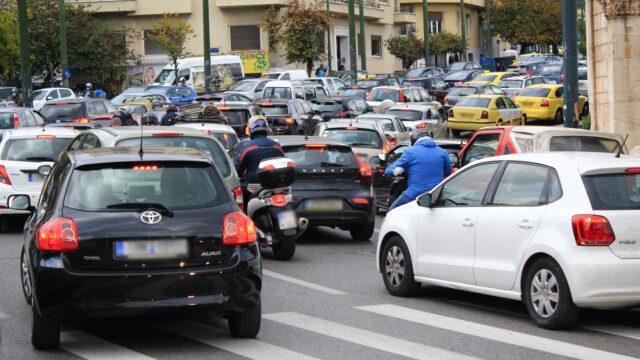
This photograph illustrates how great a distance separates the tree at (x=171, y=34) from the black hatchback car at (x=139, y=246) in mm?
49615

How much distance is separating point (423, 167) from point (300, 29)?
5386 cm

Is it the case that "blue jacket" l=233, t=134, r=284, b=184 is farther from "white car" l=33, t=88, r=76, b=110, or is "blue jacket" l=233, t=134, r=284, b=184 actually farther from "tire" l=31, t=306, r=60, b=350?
"white car" l=33, t=88, r=76, b=110

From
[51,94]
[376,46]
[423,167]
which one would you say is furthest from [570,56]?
[376,46]

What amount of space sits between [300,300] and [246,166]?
12.3 ft

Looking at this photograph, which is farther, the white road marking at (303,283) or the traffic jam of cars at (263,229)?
the white road marking at (303,283)

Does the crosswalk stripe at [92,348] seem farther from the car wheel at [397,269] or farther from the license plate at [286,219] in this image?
the license plate at [286,219]

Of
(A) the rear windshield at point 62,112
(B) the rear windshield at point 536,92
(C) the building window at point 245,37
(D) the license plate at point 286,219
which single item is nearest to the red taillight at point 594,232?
(D) the license plate at point 286,219

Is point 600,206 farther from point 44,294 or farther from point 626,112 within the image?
point 626,112

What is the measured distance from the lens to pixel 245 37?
232 ft

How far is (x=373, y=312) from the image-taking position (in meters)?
10.5

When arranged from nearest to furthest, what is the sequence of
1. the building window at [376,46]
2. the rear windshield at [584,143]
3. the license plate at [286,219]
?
the license plate at [286,219], the rear windshield at [584,143], the building window at [376,46]

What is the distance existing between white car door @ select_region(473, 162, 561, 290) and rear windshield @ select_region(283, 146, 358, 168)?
19.1 feet

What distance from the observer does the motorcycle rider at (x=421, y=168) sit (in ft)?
45.1

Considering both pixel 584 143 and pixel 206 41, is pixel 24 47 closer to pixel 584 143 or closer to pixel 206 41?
pixel 206 41
